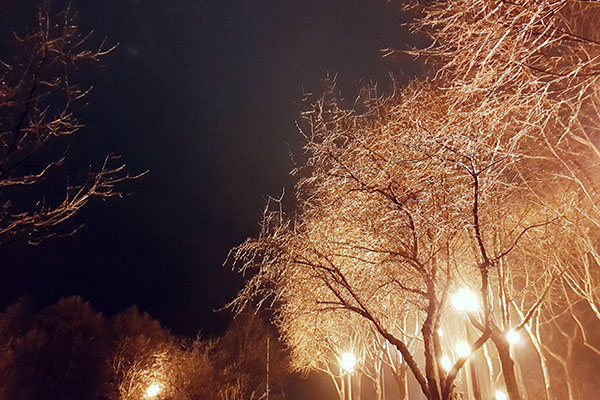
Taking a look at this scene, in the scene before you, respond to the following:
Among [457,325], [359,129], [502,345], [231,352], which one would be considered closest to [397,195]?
[359,129]

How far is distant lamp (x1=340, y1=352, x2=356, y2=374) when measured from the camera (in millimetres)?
20438

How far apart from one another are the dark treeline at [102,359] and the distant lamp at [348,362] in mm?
7547

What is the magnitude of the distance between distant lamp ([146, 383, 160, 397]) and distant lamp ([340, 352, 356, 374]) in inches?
392

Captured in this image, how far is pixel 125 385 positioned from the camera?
22266 mm

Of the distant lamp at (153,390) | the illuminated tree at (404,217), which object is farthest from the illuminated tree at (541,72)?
the distant lamp at (153,390)

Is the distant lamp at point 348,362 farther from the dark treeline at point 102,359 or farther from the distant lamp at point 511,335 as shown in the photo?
the distant lamp at point 511,335

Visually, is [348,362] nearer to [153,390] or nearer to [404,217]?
[153,390]

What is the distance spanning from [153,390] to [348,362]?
1043 cm

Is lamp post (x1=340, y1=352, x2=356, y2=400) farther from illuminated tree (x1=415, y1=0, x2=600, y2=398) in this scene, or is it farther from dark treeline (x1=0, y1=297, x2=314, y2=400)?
illuminated tree (x1=415, y1=0, x2=600, y2=398)

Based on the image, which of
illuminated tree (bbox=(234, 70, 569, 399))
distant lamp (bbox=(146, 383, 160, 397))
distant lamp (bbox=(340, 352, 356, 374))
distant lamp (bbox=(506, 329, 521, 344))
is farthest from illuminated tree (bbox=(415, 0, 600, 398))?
distant lamp (bbox=(146, 383, 160, 397))

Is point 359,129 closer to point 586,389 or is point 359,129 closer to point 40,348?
point 586,389

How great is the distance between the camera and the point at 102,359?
78.5ft

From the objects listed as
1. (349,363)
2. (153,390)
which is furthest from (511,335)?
(153,390)

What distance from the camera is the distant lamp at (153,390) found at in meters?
22.4
